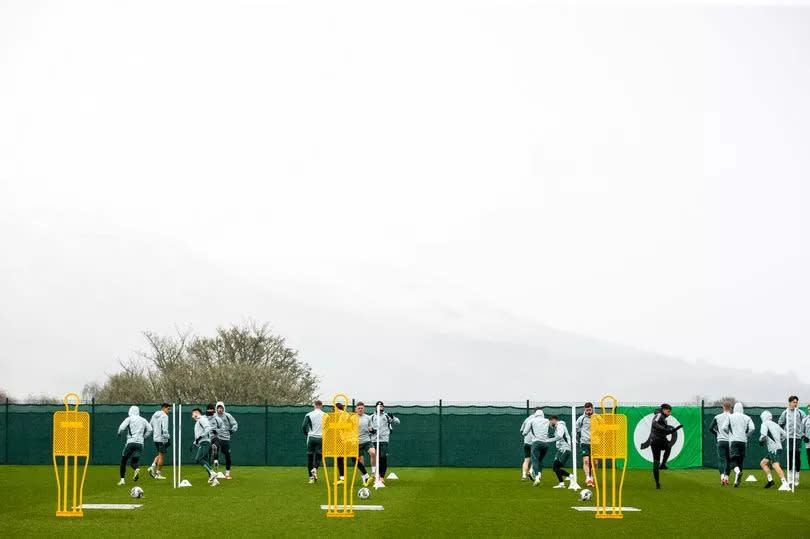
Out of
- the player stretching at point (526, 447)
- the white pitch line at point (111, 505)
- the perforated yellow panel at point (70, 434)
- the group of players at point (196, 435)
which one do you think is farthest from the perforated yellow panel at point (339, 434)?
the player stretching at point (526, 447)

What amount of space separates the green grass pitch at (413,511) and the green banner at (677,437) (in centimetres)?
753

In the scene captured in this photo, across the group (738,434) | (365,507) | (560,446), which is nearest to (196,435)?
(560,446)

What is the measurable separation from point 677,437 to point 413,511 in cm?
2072

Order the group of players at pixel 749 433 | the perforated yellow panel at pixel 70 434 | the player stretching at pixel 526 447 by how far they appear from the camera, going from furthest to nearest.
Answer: the player stretching at pixel 526 447, the group of players at pixel 749 433, the perforated yellow panel at pixel 70 434

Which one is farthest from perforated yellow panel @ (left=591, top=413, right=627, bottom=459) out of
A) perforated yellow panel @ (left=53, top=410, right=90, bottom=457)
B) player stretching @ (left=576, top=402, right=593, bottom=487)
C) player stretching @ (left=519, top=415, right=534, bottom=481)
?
player stretching @ (left=519, top=415, right=534, bottom=481)

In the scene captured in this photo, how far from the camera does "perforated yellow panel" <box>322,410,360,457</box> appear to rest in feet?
62.3

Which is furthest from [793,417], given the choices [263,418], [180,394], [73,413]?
[180,394]

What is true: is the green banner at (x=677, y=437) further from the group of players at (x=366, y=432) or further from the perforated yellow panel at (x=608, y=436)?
the perforated yellow panel at (x=608, y=436)

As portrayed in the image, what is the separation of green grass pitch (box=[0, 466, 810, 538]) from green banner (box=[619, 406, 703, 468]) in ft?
24.7

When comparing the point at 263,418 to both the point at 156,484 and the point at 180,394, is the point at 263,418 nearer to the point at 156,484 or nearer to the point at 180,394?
the point at 156,484

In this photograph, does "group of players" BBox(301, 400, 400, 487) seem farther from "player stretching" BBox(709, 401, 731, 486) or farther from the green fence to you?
the green fence

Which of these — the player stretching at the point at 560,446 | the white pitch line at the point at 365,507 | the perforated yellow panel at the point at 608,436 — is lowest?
the white pitch line at the point at 365,507

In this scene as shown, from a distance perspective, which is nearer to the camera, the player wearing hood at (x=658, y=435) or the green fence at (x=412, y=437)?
the player wearing hood at (x=658, y=435)

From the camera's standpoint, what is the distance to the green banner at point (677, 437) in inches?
1538
